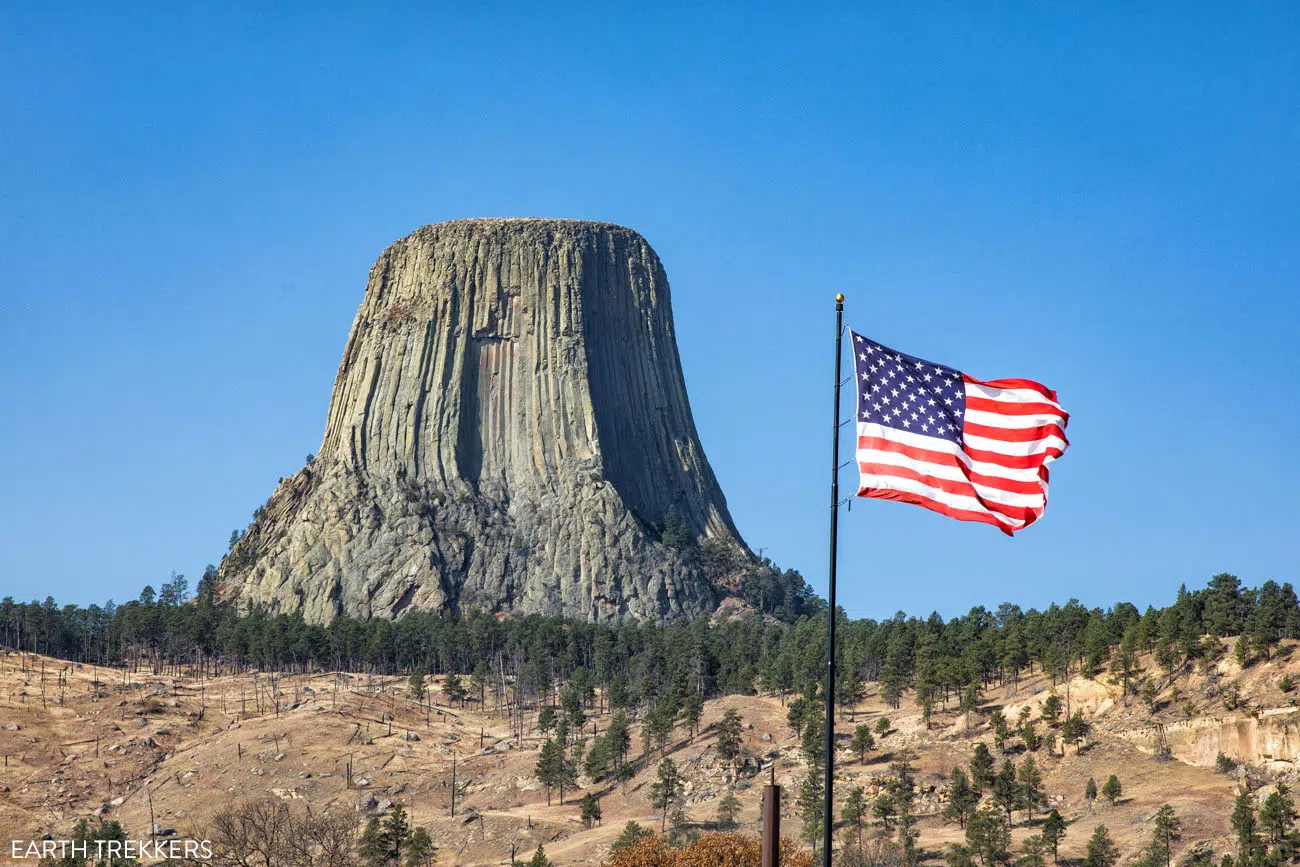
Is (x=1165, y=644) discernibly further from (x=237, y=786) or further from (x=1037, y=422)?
(x=1037, y=422)

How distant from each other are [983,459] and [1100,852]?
76225 mm

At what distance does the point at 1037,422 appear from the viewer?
28578 mm

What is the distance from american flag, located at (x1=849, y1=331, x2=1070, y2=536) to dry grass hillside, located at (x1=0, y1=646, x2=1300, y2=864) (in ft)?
261

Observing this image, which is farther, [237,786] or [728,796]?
[237,786]

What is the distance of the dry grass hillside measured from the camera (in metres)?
117

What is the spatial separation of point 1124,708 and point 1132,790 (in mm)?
Answer: 13276

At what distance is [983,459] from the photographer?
28.5 m

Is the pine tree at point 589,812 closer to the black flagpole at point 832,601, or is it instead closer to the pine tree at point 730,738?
the pine tree at point 730,738

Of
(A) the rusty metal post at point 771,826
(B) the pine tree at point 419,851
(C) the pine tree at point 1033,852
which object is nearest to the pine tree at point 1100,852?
(C) the pine tree at point 1033,852

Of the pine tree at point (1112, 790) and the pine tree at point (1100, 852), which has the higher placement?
the pine tree at point (1112, 790)

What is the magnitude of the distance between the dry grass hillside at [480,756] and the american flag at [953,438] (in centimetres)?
7963

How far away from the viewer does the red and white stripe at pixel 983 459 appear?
92.0 ft

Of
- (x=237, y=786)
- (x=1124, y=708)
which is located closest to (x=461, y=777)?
(x=237, y=786)

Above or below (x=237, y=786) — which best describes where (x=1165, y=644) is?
above
